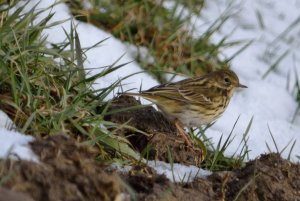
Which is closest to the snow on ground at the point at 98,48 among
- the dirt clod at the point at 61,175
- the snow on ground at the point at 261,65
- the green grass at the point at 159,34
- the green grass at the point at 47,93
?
the green grass at the point at 159,34

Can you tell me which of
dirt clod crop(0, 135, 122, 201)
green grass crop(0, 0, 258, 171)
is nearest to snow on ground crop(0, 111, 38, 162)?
dirt clod crop(0, 135, 122, 201)

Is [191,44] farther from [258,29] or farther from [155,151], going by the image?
[155,151]

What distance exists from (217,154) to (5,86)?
5.51ft

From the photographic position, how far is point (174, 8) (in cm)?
908

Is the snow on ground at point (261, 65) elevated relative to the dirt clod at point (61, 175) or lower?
elevated

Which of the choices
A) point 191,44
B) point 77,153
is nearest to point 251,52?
point 191,44

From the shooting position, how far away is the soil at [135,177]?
4.45 metres

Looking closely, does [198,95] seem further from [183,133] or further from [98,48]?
[98,48]

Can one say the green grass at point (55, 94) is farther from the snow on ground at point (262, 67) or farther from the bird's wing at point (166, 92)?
the snow on ground at point (262, 67)

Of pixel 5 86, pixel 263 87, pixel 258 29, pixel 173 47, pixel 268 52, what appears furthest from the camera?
pixel 258 29

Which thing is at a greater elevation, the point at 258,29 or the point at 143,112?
the point at 258,29

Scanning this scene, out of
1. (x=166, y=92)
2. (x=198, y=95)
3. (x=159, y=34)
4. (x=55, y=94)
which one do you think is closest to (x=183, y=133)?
(x=166, y=92)

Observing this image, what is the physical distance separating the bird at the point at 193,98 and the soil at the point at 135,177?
7.7 inches

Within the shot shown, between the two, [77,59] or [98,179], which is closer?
[98,179]
